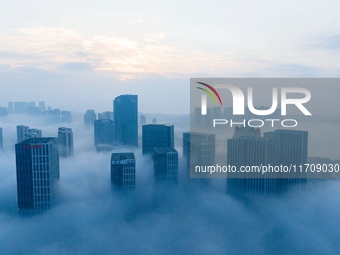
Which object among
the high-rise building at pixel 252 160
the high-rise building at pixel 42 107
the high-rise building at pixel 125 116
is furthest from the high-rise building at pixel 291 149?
the high-rise building at pixel 42 107

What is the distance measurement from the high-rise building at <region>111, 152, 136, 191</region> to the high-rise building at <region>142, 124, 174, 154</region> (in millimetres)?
2310

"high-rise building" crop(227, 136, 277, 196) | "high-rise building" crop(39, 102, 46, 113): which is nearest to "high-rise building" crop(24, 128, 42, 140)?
"high-rise building" crop(39, 102, 46, 113)

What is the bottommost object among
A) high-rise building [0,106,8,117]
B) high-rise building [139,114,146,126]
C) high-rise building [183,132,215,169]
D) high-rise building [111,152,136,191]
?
high-rise building [111,152,136,191]

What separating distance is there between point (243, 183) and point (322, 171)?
2.15m

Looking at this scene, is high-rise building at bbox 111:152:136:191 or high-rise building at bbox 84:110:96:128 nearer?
high-rise building at bbox 111:152:136:191

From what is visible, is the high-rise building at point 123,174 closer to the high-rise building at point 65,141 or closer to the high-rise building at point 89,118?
the high-rise building at point 65,141

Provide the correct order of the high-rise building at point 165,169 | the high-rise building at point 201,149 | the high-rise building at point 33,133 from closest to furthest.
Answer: the high-rise building at point 165,169 < the high-rise building at point 201,149 < the high-rise building at point 33,133

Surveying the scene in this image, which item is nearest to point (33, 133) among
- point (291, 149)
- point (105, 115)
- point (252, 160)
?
point (105, 115)

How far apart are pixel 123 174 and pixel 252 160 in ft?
11.4

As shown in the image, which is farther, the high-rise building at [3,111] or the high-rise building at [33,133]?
the high-rise building at [3,111]

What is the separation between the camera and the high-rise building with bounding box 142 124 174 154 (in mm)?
10742

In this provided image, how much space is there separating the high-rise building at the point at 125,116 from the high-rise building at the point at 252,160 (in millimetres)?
5779

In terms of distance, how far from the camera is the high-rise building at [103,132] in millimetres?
13768

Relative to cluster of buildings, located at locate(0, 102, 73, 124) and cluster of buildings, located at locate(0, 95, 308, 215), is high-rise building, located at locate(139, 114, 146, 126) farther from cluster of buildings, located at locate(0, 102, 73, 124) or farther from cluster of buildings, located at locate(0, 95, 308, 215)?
cluster of buildings, located at locate(0, 102, 73, 124)
